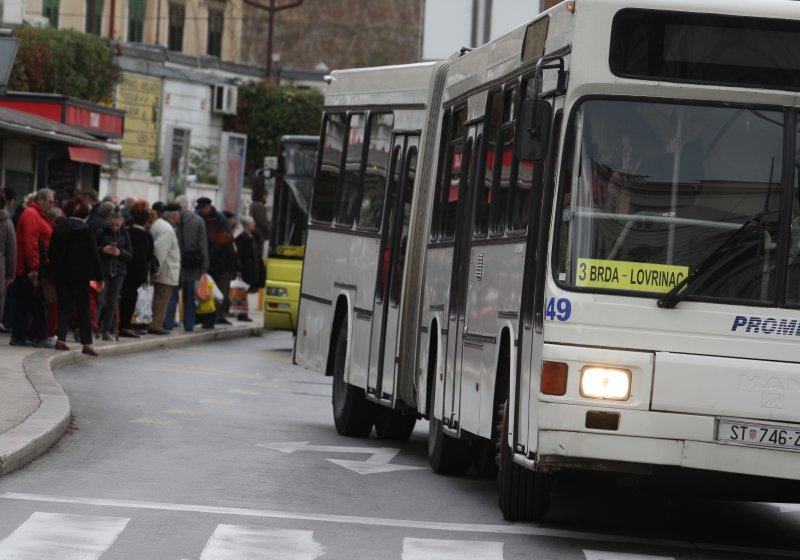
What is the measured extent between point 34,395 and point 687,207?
8.10 m

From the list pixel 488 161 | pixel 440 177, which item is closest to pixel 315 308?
pixel 440 177

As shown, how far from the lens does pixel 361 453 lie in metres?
14.9

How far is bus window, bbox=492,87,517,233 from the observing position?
1148cm

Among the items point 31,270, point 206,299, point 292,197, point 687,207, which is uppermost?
point 687,207

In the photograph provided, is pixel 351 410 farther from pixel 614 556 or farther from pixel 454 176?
pixel 614 556

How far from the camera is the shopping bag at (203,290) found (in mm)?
28406

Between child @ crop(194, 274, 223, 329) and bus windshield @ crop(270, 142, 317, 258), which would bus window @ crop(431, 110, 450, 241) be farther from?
child @ crop(194, 274, 223, 329)

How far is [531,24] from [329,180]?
6.53 m

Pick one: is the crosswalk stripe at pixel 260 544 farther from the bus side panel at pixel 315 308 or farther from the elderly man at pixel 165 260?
the elderly man at pixel 165 260

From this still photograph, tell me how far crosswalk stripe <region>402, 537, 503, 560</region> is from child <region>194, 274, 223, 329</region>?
60.3 feet

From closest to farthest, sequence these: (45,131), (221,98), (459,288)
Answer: (459,288) → (45,131) → (221,98)

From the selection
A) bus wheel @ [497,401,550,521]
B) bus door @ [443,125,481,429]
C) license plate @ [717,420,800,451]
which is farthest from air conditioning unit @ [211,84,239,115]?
license plate @ [717,420,800,451]

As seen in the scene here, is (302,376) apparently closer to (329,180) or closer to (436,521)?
(329,180)

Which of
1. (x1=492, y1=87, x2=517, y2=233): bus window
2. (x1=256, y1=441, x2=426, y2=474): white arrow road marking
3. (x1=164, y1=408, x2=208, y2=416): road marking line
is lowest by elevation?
(x1=164, y1=408, x2=208, y2=416): road marking line
